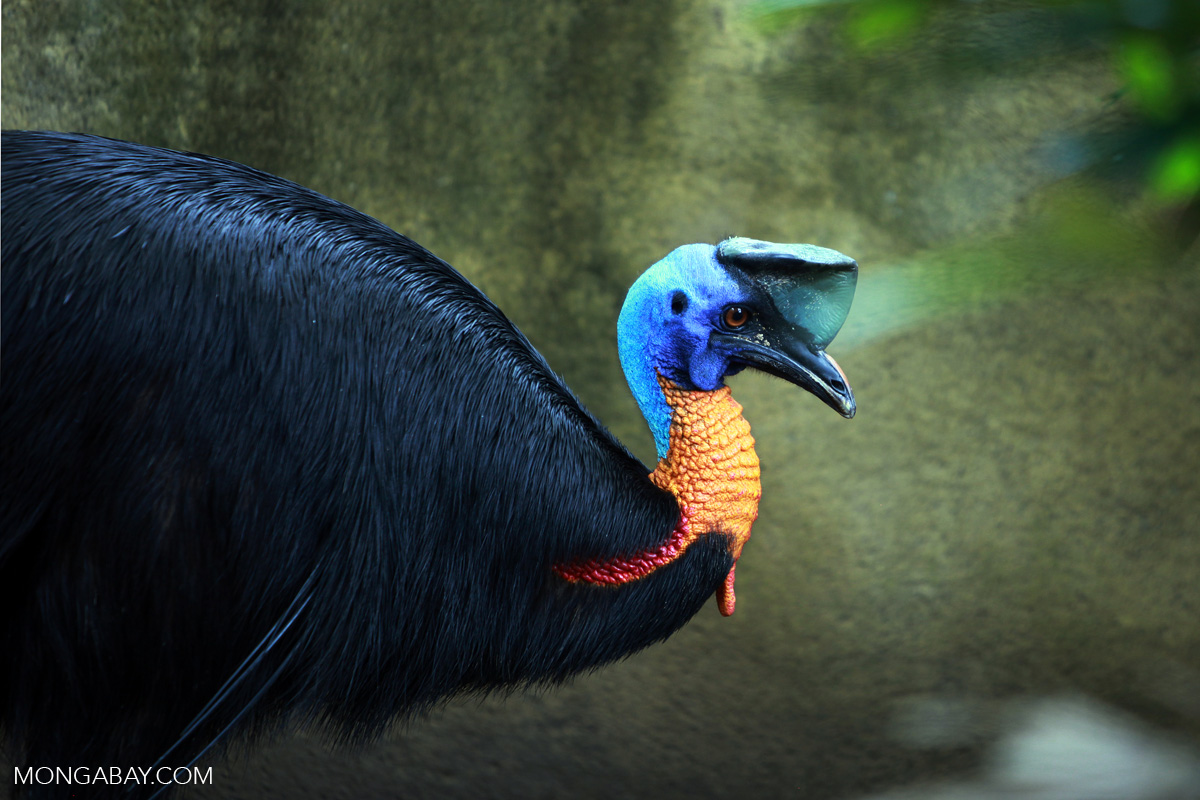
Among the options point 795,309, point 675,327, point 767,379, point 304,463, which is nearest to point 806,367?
point 795,309

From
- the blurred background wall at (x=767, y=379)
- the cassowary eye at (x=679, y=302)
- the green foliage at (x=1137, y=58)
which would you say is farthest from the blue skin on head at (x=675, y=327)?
the green foliage at (x=1137, y=58)

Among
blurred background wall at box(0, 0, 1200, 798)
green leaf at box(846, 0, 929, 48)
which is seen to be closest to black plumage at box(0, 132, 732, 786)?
blurred background wall at box(0, 0, 1200, 798)

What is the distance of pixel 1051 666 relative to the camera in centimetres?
221

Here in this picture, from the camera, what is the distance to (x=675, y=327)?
4.62 ft

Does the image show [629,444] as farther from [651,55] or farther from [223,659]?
[223,659]

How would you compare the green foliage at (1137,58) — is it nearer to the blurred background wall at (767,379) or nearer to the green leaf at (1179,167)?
the green leaf at (1179,167)

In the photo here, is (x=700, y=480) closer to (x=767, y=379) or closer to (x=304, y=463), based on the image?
(x=304, y=463)

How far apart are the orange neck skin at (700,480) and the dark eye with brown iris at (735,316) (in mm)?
104

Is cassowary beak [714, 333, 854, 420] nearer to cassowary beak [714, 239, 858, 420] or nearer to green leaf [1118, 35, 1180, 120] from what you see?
cassowary beak [714, 239, 858, 420]

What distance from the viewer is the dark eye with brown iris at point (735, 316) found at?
1.38 meters

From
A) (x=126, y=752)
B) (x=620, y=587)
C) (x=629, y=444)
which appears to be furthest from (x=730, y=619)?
(x=126, y=752)

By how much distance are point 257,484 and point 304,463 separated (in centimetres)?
6

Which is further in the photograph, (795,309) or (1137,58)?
(795,309)

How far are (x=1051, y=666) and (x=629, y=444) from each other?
3.30ft
